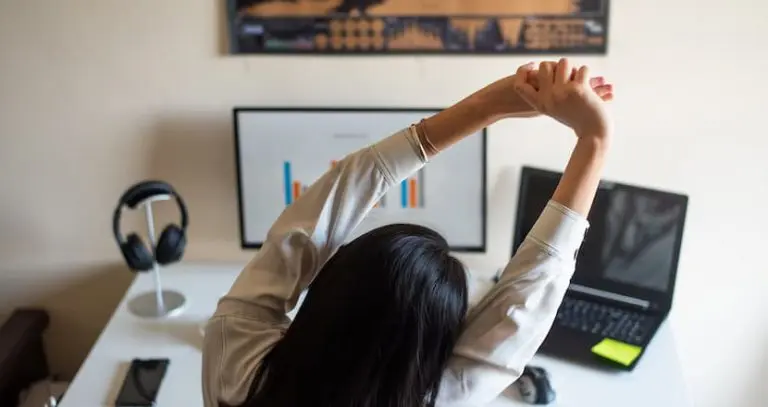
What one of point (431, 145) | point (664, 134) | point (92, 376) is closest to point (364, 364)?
point (431, 145)

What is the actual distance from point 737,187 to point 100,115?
4.10 ft

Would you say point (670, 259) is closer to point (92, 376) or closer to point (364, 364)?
point (364, 364)

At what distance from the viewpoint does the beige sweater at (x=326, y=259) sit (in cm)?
89

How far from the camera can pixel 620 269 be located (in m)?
1.60

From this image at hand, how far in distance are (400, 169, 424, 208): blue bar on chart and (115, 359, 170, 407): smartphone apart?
0.55m

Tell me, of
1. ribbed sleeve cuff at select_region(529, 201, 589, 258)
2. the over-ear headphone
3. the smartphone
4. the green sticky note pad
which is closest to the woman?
ribbed sleeve cuff at select_region(529, 201, 589, 258)

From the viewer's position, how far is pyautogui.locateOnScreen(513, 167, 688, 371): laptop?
151 centimetres

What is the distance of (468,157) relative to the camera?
1.69 meters

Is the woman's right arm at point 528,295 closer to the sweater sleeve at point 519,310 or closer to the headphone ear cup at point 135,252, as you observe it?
the sweater sleeve at point 519,310

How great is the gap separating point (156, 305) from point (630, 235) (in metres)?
0.88

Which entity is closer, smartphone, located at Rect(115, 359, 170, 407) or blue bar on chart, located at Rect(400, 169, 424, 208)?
smartphone, located at Rect(115, 359, 170, 407)

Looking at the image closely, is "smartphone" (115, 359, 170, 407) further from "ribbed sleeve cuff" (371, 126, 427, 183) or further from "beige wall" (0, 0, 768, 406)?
"ribbed sleeve cuff" (371, 126, 427, 183)

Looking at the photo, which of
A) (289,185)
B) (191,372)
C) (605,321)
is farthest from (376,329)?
(289,185)

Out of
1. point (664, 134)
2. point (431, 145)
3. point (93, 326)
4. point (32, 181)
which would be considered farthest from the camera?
point (93, 326)
